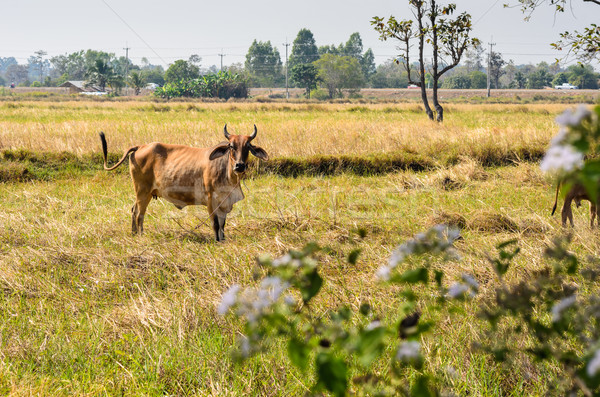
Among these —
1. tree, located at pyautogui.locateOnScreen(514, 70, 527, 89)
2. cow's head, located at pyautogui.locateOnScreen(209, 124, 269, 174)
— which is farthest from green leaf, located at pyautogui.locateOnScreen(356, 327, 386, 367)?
tree, located at pyautogui.locateOnScreen(514, 70, 527, 89)

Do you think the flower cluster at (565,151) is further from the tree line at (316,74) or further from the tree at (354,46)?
the tree at (354,46)

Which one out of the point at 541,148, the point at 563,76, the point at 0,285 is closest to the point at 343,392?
the point at 0,285

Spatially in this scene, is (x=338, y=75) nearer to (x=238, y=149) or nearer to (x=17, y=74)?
(x=238, y=149)

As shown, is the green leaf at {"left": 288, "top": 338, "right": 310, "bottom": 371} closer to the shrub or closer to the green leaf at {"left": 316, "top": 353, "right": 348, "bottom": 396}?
the green leaf at {"left": 316, "top": 353, "right": 348, "bottom": 396}

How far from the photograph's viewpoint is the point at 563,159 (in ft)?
3.12

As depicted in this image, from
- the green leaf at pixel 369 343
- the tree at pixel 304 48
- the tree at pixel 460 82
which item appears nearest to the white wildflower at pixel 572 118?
the green leaf at pixel 369 343

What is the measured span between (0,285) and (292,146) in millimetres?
7968

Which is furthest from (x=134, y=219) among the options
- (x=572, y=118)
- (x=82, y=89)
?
(x=82, y=89)

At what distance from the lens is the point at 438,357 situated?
124 inches

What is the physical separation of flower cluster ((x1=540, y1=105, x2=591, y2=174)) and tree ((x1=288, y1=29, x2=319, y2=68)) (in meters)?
122

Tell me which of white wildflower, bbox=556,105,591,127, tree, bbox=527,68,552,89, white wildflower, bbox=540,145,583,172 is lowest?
white wildflower, bbox=540,145,583,172

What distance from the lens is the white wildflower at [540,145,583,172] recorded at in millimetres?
952

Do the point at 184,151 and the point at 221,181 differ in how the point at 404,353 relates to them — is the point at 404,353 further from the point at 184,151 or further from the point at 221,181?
the point at 184,151

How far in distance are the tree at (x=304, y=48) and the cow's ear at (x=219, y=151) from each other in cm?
11683
